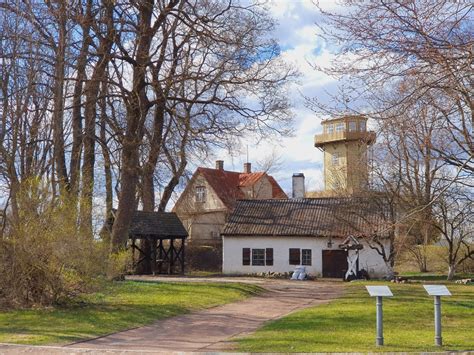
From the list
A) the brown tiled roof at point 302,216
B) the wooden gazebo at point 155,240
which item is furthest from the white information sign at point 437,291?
the wooden gazebo at point 155,240

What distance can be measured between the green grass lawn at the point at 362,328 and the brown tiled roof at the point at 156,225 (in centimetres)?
1909

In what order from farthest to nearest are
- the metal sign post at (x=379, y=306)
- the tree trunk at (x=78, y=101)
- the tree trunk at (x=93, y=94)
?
the tree trunk at (x=93, y=94) → the tree trunk at (x=78, y=101) → the metal sign post at (x=379, y=306)

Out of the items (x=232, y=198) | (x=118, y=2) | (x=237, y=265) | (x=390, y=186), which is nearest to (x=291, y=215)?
(x=237, y=265)

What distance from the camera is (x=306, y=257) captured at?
1544 inches

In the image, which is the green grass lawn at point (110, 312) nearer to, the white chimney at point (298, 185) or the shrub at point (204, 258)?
the shrub at point (204, 258)

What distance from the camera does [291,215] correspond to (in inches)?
1646

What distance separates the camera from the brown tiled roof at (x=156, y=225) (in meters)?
37.8

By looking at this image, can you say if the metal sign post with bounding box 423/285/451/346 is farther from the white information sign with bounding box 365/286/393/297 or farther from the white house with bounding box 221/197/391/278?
the white house with bounding box 221/197/391/278

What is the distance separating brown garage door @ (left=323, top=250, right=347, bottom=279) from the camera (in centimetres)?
3778

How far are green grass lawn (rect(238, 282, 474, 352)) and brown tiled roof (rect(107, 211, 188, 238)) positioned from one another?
19092 millimetres

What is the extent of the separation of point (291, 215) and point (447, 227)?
969 centimetres

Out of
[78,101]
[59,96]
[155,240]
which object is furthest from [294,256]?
[59,96]

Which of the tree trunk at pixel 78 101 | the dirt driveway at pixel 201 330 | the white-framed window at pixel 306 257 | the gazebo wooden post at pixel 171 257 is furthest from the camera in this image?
the gazebo wooden post at pixel 171 257

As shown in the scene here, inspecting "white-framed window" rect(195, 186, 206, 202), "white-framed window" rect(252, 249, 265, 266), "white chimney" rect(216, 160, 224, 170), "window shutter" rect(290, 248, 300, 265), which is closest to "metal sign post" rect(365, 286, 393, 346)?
"window shutter" rect(290, 248, 300, 265)
